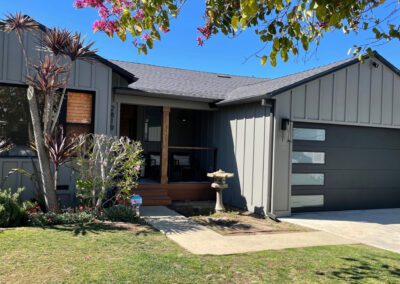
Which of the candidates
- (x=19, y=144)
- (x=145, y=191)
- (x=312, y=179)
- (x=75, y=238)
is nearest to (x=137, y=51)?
(x=75, y=238)

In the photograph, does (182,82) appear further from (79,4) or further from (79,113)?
(79,4)

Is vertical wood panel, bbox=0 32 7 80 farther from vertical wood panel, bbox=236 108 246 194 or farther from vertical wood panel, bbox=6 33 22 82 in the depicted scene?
vertical wood panel, bbox=236 108 246 194

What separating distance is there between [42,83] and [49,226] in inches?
107

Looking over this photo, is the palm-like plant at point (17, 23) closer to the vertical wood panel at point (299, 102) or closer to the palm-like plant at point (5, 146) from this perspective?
the palm-like plant at point (5, 146)

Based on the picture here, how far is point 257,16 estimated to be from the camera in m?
4.30

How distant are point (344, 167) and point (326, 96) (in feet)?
6.71

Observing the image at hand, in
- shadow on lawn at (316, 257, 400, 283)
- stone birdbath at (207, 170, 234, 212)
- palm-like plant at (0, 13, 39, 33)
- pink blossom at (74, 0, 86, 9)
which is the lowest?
shadow on lawn at (316, 257, 400, 283)

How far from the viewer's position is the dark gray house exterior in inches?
364

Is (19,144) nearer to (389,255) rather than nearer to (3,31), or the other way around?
(3,31)

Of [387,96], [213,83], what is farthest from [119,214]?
[387,96]

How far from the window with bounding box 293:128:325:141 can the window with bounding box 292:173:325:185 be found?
93 cm

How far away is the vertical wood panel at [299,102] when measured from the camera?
959cm

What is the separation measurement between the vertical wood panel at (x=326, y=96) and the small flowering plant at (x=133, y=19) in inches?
252

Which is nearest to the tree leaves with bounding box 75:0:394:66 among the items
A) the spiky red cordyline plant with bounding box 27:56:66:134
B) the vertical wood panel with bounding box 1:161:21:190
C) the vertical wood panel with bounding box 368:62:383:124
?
the spiky red cordyline plant with bounding box 27:56:66:134
